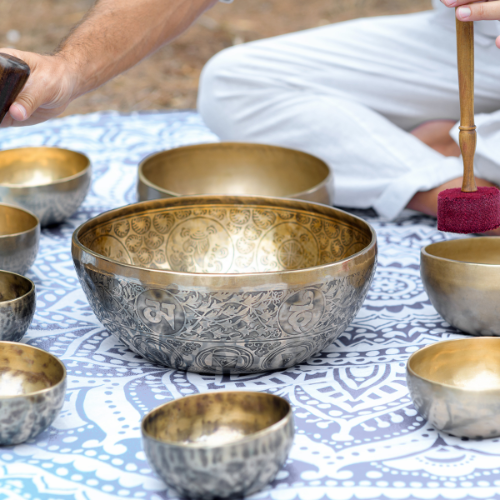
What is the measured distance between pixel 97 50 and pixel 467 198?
2.19 ft

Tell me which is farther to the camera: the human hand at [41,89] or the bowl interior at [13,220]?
the bowl interior at [13,220]

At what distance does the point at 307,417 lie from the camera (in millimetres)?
772

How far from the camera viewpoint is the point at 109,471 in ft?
2.22

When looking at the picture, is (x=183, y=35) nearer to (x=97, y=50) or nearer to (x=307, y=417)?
(x=97, y=50)

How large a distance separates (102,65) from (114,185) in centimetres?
50

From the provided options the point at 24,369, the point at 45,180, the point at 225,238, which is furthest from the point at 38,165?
the point at 24,369

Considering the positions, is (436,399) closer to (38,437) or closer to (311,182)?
(38,437)

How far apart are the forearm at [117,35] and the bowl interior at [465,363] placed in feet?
2.33

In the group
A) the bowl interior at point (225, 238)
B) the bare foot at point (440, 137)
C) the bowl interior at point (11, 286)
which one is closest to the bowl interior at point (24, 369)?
the bowl interior at point (11, 286)

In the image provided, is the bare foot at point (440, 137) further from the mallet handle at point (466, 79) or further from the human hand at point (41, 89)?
the human hand at point (41, 89)

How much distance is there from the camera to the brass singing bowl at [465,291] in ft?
2.89

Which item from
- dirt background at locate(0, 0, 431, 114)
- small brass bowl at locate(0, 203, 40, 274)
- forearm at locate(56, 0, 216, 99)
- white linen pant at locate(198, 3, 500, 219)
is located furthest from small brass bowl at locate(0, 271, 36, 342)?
dirt background at locate(0, 0, 431, 114)

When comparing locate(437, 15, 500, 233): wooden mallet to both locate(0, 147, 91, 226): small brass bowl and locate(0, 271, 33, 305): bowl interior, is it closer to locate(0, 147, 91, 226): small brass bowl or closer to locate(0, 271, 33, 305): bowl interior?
locate(0, 271, 33, 305): bowl interior

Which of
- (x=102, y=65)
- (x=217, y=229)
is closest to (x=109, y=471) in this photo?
(x=217, y=229)
